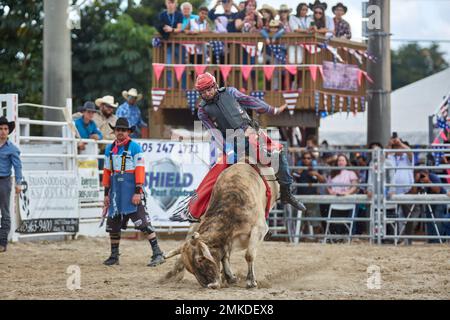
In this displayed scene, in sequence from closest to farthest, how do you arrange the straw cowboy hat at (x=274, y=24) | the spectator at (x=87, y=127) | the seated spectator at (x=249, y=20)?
the spectator at (x=87, y=127), the straw cowboy hat at (x=274, y=24), the seated spectator at (x=249, y=20)

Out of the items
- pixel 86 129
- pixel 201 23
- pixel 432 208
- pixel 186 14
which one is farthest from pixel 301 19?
pixel 86 129

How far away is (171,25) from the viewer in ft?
58.2

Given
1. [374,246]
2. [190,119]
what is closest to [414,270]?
[374,246]

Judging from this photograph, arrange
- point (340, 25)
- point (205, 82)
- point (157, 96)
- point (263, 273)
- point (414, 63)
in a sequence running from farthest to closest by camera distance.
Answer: point (414, 63), point (340, 25), point (157, 96), point (263, 273), point (205, 82)

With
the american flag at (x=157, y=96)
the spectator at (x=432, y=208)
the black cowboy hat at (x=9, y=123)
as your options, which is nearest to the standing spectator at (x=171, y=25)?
the american flag at (x=157, y=96)

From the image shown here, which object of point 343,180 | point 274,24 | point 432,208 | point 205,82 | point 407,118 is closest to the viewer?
point 205,82

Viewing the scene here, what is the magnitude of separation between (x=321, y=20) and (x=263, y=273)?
820 cm

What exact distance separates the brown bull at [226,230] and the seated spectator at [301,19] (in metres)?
8.53

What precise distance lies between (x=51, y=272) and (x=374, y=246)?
→ 5774mm

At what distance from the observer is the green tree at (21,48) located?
24.2m

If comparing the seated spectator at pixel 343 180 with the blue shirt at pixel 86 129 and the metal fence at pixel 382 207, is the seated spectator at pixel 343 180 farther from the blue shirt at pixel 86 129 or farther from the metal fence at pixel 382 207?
the blue shirt at pixel 86 129

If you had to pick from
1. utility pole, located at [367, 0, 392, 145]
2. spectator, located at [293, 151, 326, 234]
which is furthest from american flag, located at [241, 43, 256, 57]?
spectator, located at [293, 151, 326, 234]

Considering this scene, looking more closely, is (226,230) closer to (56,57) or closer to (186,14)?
(186,14)
